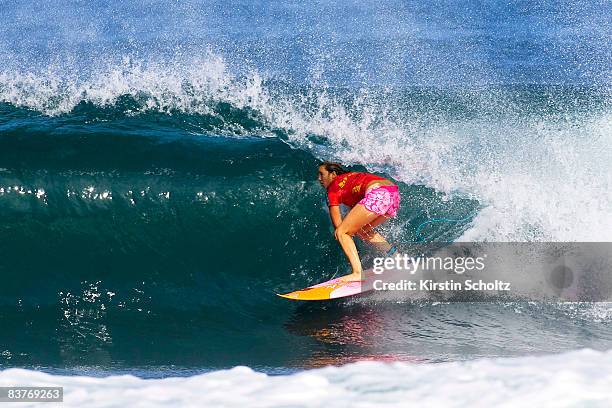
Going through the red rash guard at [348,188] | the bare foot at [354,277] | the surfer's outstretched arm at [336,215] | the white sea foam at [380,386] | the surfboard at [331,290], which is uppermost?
the red rash guard at [348,188]

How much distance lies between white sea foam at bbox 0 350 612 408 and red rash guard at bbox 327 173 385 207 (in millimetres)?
2896

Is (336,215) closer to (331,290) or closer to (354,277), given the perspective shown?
(354,277)

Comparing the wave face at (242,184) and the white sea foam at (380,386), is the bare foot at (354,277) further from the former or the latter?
the white sea foam at (380,386)

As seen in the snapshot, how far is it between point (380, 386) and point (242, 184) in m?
4.60

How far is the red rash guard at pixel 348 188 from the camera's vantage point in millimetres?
7703

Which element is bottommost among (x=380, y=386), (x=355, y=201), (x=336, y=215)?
(x=380, y=386)

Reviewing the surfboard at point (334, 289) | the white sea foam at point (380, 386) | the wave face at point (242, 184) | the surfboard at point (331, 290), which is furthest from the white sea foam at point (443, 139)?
the white sea foam at point (380, 386)

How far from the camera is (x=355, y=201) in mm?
7734

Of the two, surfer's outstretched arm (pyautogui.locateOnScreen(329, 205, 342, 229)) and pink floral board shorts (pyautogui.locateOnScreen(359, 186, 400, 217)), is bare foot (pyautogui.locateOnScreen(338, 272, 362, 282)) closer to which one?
surfer's outstretched arm (pyautogui.locateOnScreen(329, 205, 342, 229))

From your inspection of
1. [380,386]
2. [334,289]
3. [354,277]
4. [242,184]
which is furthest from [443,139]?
[380,386]

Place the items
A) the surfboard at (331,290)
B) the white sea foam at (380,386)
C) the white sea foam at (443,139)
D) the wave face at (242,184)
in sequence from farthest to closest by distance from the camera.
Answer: the white sea foam at (443,139) < the surfboard at (331,290) < the wave face at (242,184) < the white sea foam at (380,386)

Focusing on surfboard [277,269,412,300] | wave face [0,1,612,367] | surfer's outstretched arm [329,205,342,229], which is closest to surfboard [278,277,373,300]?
surfboard [277,269,412,300]

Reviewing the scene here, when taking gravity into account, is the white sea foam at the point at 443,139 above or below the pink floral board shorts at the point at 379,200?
above

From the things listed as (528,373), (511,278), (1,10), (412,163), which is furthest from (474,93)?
(1,10)
